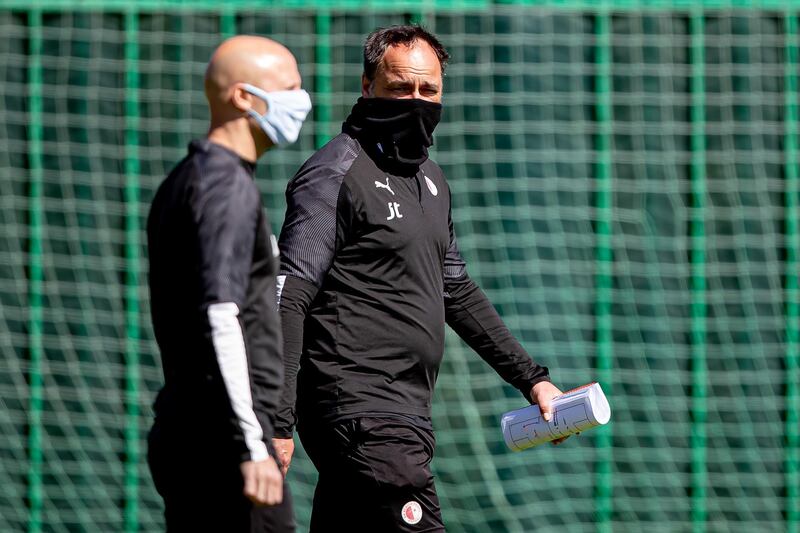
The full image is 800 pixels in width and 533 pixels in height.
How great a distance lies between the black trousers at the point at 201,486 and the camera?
2.98 m

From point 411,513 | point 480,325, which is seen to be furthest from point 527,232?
point 411,513

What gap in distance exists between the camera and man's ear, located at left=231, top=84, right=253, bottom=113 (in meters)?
3.12

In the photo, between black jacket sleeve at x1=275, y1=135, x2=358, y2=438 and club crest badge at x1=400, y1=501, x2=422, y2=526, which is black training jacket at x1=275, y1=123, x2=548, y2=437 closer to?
black jacket sleeve at x1=275, y1=135, x2=358, y2=438

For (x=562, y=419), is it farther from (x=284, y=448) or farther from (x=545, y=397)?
(x=284, y=448)

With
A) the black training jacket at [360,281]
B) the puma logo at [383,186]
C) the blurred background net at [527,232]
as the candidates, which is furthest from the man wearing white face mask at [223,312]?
the blurred background net at [527,232]

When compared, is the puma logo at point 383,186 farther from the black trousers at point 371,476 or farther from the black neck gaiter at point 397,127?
the black trousers at point 371,476

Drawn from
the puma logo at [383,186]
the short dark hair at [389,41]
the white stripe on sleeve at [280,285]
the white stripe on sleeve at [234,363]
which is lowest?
the white stripe on sleeve at [234,363]

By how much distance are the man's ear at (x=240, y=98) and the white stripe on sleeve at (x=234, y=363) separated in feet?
1.63

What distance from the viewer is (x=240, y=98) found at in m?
3.12

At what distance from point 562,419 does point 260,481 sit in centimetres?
142

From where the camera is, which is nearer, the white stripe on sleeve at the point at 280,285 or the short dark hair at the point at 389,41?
the white stripe on sleeve at the point at 280,285

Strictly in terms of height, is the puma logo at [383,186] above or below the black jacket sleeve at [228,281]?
above

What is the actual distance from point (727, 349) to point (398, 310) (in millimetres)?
3433

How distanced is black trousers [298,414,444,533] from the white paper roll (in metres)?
0.38
